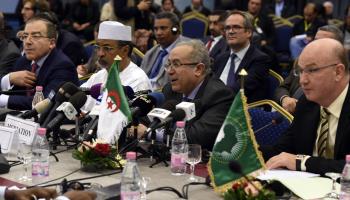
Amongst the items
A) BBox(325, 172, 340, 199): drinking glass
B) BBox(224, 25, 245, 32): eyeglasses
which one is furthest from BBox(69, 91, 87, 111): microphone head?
BBox(224, 25, 245, 32): eyeglasses

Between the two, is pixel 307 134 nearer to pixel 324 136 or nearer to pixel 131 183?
pixel 324 136

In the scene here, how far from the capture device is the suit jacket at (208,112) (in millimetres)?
3998

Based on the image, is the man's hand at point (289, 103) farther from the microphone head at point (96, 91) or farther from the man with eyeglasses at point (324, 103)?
the microphone head at point (96, 91)

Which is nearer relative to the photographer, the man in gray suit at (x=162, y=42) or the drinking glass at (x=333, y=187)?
the drinking glass at (x=333, y=187)

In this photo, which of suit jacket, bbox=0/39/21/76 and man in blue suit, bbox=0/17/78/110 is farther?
suit jacket, bbox=0/39/21/76

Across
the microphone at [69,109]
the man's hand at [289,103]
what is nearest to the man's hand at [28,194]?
the microphone at [69,109]

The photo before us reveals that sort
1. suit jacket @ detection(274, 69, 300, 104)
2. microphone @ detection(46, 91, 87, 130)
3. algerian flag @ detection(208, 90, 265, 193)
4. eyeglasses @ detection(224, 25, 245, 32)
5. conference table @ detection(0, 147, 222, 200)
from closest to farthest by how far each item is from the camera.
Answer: algerian flag @ detection(208, 90, 265, 193) → conference table @ detection(0, 147, 222, 200) → microphone @ detection(46, 91, 87, 130) → suit jacket @ detection(274, 69, 300, 104) → eyeglasses @ detection(224, 25, 245, 32)

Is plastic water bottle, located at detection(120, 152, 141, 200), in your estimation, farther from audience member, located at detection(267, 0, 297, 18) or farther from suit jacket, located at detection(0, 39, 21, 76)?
audience member, located at detection(267, 0, 297, 18)

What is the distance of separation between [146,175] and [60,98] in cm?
84

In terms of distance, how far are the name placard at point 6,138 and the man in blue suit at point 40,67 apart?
4.37 ft

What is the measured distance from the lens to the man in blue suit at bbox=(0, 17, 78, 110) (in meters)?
5.27

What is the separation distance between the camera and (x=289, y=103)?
555 cm

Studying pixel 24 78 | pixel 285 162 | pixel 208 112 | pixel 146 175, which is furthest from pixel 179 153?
pixel 24 78

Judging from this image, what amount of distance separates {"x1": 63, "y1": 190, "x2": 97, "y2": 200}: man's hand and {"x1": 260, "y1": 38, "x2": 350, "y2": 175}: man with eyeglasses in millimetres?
1009
